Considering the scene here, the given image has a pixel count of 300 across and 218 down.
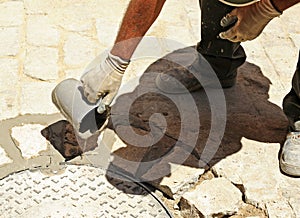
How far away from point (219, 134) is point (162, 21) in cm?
129

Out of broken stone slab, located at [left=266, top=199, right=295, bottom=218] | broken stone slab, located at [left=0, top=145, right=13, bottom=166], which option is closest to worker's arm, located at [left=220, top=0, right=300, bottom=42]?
broken stone slab, located at [left=266, top=199, right=295, bottom=218]

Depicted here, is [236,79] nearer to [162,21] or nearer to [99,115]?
[162,21]

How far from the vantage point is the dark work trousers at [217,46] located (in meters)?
3.37

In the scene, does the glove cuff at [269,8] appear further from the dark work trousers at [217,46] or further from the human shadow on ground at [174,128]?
the human shadow on ground at [174,128]

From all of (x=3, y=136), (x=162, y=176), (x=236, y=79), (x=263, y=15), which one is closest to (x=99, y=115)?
(x=162, y=176)

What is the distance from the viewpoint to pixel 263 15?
2699 mm

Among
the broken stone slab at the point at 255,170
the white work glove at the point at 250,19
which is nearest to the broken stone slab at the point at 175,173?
the broken stone slab at the point at 255,170

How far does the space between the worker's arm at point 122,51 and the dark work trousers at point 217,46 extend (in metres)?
0.86

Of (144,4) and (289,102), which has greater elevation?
(144,4)

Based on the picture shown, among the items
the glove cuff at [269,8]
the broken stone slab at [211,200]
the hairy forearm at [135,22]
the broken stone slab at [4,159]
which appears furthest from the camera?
the broken stone slab at [4,159]

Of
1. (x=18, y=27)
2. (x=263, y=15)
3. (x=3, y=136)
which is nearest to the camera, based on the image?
(x=263, y=15)

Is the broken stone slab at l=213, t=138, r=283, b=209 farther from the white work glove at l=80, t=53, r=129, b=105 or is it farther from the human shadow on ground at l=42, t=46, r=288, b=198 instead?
the white work glove at l=80, t=53, r=129, b=105

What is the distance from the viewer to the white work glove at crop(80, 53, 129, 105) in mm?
2699

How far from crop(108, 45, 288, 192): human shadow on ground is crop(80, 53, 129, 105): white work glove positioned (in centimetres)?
41
